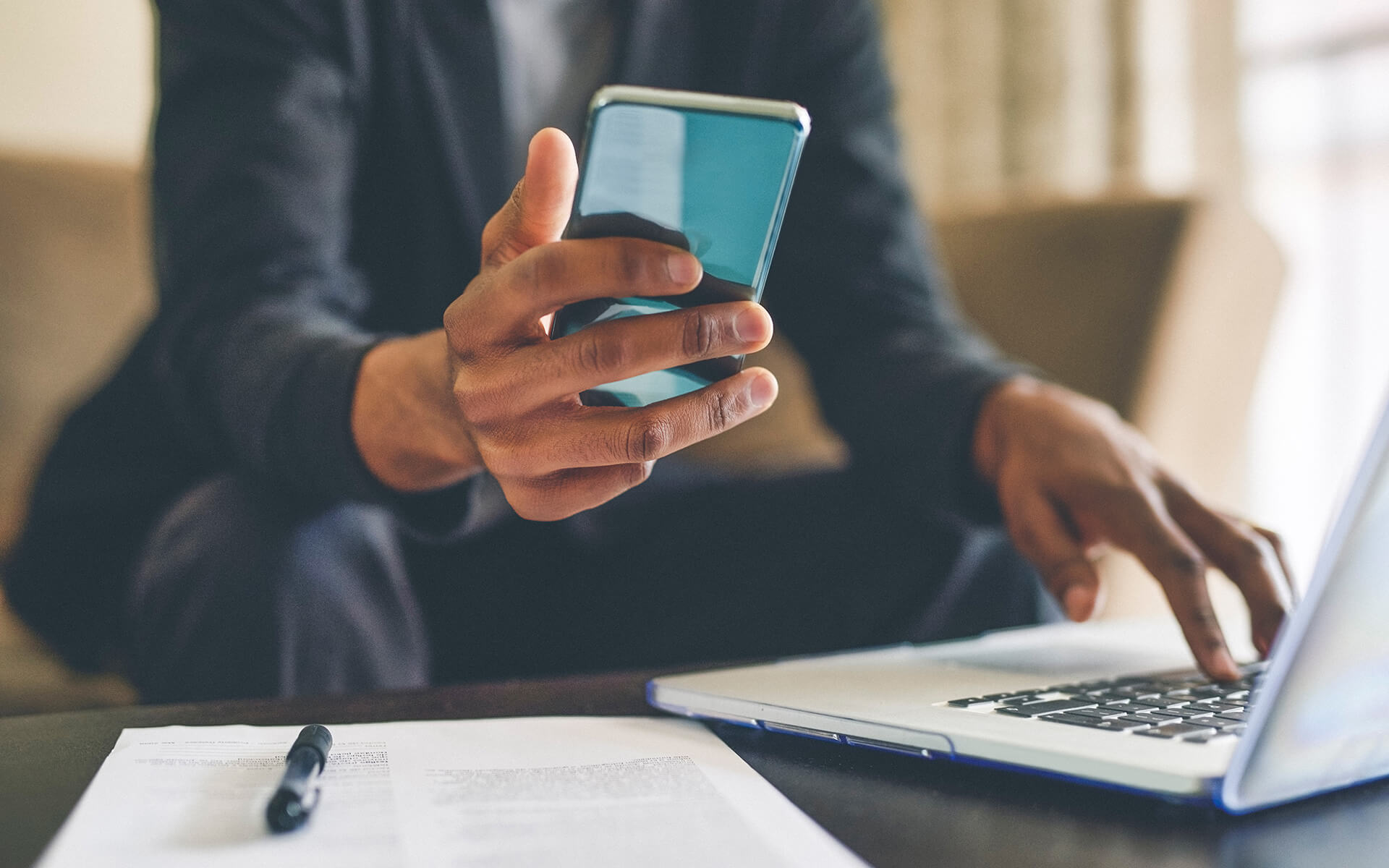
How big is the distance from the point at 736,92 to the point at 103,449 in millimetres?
639

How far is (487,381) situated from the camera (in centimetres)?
41

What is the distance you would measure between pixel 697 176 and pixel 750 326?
0.20 ft

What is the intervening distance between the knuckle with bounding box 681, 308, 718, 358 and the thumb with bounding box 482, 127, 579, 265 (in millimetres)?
63

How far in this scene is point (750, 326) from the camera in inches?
15.0

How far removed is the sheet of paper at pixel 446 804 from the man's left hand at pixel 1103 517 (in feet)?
0.81

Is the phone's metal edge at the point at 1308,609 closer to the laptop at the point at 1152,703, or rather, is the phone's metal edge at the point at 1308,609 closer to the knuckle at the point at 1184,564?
the laptop at the point at 1152,703

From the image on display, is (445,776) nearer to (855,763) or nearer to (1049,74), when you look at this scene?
(855,763)

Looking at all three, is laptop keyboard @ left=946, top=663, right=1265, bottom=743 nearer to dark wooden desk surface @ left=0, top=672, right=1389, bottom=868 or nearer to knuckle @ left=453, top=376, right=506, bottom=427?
dark wooden desk surface @ left=0, top=672, right=1389, bottom=868

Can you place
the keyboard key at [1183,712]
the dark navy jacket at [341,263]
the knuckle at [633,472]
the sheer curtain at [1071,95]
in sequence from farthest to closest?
the sheer curtain at [1071,95] → the dark navy jacket at [341,263] → the knuckle at [633,472] → the keyboard key at [1183,712]

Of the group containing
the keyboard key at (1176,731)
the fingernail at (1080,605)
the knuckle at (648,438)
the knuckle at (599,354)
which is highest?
the knuckle at (599,354)

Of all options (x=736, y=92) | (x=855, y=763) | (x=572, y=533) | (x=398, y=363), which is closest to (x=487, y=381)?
(x=398, y=363)

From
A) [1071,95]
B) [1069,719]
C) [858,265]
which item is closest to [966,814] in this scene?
[1069,719]

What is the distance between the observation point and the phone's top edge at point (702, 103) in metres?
0.34

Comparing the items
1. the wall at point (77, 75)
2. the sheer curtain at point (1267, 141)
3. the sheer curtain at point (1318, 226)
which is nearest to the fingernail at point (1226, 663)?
the sheer curtain at point (1267, 141)
